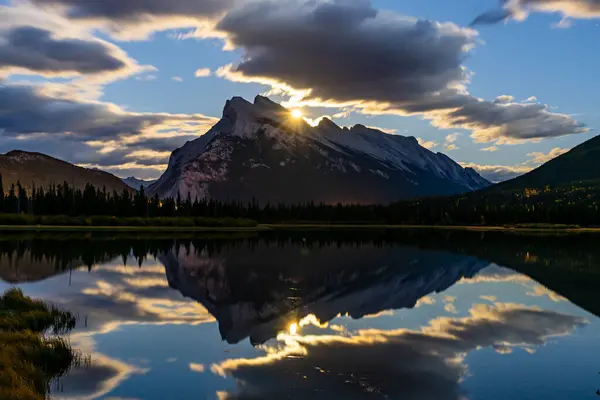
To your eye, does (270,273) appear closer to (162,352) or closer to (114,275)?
(114,275)

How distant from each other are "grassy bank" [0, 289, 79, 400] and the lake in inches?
46.4

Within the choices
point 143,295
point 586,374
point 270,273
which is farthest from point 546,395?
point 270,273

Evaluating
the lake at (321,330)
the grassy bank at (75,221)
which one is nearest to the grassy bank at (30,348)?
the lake at (321,330)

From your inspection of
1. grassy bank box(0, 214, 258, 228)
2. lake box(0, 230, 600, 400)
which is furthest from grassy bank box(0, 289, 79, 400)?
grassy bank box(0, 214, 258, 228)

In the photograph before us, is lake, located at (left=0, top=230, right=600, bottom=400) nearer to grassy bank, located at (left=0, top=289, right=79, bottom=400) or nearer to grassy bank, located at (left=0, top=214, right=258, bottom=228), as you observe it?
grassy bank, located at (left=0, top=289, right=79, bottom=400)

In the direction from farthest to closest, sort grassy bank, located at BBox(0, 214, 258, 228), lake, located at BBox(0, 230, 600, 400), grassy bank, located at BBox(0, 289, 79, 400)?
grassy bank, located at BBox(0, 214, 258, 228) < lake, located at BBox(0, 230, 600, 400) < grassy bank, located at BBox(0, 289, 79, 400)

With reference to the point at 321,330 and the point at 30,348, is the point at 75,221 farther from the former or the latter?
the point at 30,348

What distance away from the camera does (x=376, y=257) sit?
3593 inches

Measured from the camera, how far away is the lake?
78.8 ft

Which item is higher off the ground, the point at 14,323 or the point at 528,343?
the point at 14,323

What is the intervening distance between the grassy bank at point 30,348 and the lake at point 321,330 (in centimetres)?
118

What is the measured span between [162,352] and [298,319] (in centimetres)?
1176

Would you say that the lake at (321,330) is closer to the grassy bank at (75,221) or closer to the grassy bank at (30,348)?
the grassy bank at (30,348)

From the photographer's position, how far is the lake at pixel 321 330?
78.8 feet
